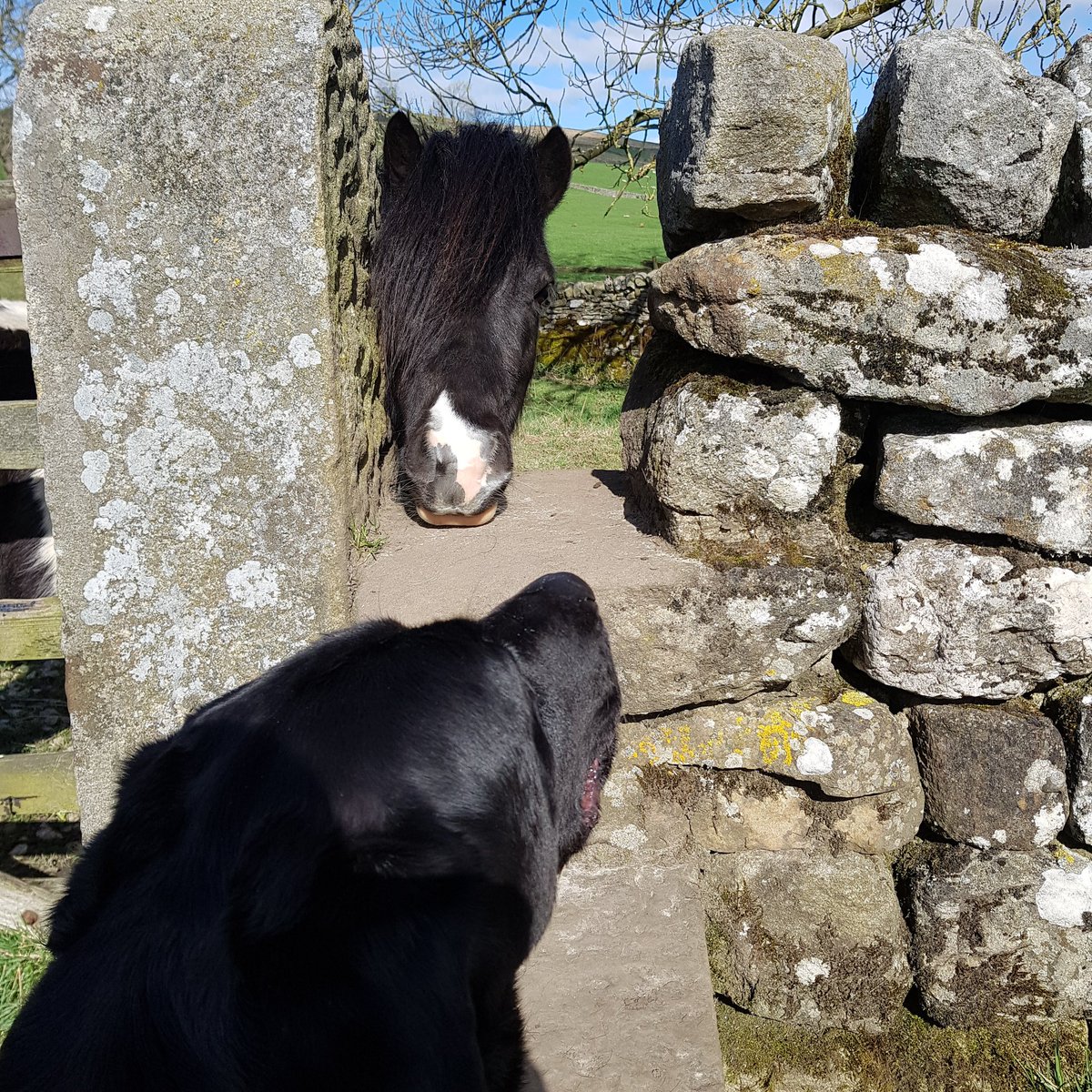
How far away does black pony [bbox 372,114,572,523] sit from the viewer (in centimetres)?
278

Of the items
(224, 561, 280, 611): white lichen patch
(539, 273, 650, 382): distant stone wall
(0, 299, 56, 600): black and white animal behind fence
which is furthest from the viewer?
(539, 273, 650, 382): distant stone wall

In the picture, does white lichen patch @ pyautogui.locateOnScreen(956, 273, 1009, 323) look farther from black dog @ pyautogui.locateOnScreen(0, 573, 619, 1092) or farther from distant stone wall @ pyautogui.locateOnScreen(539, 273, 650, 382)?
distant stone wall @ pyautogui.locateOnScreen(539, 273, 650, 382)

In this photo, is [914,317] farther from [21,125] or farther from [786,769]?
[21,125]

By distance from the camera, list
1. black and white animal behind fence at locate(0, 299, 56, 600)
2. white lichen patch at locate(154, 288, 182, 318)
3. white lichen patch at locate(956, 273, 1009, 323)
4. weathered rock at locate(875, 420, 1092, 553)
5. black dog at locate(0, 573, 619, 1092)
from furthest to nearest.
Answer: black and white animal behind fence at locate(0, 299, 56, 600) → weathered rock at locate(875, 420, 1092, 553) → white lichen patch at locate(956, 273, 1009, 323) → white lichen patch at locate(154, 288, 182, 318) → black dog at locate(0, 573, 619, 1092)

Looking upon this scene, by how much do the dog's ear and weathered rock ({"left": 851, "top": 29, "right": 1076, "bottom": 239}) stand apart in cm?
230

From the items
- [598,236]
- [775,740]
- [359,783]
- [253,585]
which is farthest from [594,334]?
[359,783]

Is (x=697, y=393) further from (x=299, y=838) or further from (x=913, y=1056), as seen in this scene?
(x=913, y=1056)

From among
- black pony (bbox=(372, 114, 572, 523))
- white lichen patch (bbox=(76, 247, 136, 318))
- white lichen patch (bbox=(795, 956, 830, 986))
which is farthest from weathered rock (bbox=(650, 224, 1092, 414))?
white lichen patch (bbox=(795, 956, 830, 986))

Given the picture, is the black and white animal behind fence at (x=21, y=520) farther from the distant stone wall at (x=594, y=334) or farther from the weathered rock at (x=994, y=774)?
the distant stone wall at (x=594, y=334)

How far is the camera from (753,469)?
253cm

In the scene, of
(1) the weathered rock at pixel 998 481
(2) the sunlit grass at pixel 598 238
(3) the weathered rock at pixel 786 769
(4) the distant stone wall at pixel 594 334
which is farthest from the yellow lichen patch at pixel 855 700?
(2) the sunlit grass at pixel 598 238

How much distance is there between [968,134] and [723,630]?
1416 millimetres

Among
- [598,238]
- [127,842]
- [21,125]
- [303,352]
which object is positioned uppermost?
[598,238]

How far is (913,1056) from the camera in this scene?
8.46 ft
